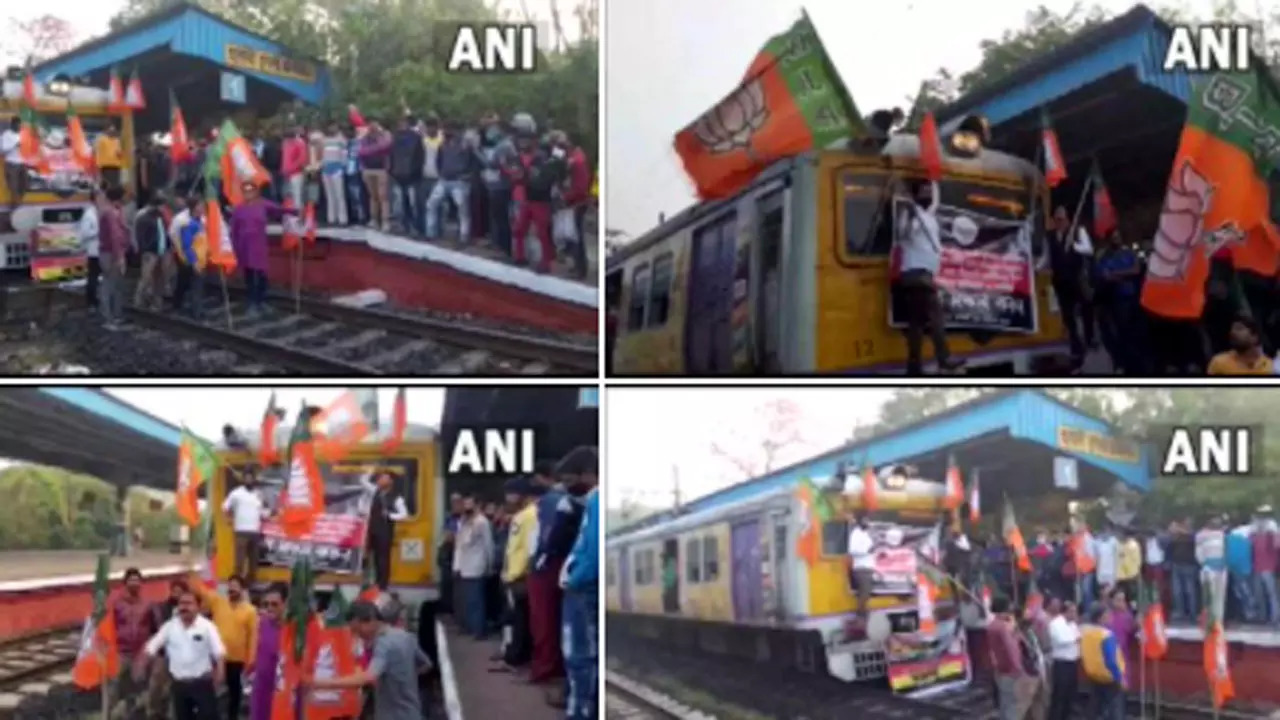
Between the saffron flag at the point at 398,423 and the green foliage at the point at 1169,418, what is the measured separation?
1112 millimetres

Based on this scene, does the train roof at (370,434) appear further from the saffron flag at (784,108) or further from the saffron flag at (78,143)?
the saffron flag at (784,108)

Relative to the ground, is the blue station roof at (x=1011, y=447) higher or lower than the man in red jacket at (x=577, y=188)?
lower

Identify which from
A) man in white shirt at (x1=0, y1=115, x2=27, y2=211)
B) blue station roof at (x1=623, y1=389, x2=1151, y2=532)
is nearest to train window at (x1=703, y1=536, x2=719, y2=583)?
blue station roof at (x1=623, y1=389, x2=1151, y2=532)

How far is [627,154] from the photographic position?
354 centimetres

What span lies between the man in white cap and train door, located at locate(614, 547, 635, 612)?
152cm

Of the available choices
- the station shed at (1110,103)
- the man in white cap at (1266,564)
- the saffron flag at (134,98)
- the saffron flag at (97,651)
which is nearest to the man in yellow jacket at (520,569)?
the saffron flag at (97,651)

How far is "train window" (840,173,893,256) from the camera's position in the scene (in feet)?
11.6

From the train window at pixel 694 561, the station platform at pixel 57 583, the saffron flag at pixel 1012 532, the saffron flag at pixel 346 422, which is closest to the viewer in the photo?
the station platform at pixel 57 583

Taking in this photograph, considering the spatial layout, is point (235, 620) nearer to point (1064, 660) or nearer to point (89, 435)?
point (89, 435)

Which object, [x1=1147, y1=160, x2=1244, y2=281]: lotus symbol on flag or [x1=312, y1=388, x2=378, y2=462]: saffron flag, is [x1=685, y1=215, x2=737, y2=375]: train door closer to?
[x1=312, y1=388, x2=378, y2=462]: saffron flag

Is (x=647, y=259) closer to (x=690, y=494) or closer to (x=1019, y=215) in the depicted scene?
(x=690, y=494)

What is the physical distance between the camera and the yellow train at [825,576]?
12.0 ft

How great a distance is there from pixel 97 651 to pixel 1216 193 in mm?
2889

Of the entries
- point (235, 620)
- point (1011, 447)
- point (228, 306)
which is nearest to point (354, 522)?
point (235, 620)
